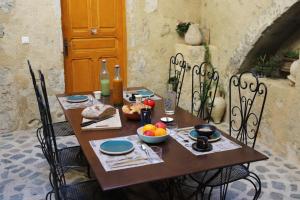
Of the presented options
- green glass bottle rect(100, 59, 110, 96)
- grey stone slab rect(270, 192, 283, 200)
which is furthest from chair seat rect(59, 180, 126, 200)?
grey stone slab rect(270, 192, 283, 200)

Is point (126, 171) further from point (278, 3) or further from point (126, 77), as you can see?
point (126, 77)

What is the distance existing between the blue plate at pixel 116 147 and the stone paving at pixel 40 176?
3.55 feet

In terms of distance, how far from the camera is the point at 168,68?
4.59m

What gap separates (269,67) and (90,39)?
212cm

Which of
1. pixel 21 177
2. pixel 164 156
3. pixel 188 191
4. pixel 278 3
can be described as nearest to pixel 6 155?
pixel 21 177

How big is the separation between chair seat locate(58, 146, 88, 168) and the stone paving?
342 mm

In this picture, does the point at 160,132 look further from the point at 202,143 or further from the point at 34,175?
the point at 34,175

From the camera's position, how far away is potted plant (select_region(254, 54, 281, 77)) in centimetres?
359

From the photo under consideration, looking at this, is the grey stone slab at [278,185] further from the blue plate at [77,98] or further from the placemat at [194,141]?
the blue plate at [77,98]

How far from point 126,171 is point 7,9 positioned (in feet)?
9.36

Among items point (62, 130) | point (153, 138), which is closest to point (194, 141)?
point (153, 138)

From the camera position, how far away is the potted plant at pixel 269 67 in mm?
3588

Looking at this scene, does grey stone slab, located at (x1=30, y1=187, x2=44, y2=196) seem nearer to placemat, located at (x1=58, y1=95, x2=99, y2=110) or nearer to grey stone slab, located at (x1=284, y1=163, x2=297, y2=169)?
placemat, located at (x1=58, y1=95, x2=99, y2=110)

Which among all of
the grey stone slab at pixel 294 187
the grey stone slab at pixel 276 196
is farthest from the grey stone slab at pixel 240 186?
the grey stone slab at pixel 294 187
